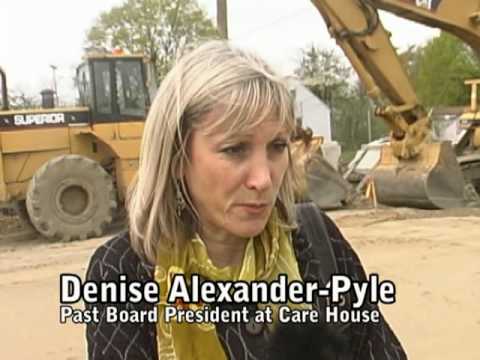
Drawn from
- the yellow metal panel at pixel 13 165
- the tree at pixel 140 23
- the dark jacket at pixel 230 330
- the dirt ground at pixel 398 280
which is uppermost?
the tree at pixel 140 23

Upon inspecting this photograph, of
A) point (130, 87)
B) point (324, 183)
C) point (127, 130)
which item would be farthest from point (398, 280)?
point (130, 87)

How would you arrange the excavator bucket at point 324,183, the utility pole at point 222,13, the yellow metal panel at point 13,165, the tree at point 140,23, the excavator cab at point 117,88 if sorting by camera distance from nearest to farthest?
the yellow metal panel at point 13,165
the excavator cab at point 117,88
the excavator bucket at point 324,183
the utility pole at point 222,13
the tree at point 140,23

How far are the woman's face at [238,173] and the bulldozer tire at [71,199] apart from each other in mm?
9561

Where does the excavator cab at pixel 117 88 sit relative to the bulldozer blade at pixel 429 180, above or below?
above

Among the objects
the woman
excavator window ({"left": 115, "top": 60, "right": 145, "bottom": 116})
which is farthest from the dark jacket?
excavator window ({"left": 115, "top": 60, "right": 145, "bottom": 116})

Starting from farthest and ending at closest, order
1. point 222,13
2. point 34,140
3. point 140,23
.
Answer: point 140,23, point 222,13, point 34,140

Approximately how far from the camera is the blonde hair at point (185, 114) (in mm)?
1574

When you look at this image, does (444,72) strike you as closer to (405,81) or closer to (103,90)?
(405,81)

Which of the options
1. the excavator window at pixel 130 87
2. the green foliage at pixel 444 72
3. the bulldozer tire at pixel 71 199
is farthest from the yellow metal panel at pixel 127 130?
the green foliage at pixel 444 72

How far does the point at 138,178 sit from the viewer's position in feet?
5.67

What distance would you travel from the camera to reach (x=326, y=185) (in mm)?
12477

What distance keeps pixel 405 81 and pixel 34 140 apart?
5252mm

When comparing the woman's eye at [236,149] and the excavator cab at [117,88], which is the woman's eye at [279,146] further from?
the excavator cab at [117,88]

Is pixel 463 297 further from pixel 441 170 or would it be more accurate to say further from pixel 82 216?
pixel 82 216
